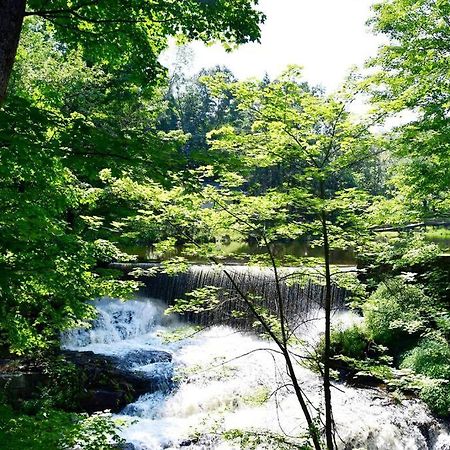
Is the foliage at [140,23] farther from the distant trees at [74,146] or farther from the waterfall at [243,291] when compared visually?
the waterfall at [243,291]

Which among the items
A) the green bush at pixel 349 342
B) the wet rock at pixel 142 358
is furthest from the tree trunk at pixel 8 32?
the green bush at pixel 349 342

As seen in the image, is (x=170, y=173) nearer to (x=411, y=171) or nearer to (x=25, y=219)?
(x=25, y=219)

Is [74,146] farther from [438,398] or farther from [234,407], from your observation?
[438,398]

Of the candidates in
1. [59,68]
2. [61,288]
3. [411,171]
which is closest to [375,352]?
[411,171]

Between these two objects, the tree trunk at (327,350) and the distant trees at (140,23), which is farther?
the tree trunk at (327,350)

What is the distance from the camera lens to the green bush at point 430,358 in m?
8.59

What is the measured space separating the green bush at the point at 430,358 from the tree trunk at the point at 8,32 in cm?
862

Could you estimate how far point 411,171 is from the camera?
23.1 ft

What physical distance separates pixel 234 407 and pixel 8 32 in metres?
7.68

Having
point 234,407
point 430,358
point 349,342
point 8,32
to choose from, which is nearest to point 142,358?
point 234,407

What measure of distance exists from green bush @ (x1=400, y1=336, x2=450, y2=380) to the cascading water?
35.1 inches

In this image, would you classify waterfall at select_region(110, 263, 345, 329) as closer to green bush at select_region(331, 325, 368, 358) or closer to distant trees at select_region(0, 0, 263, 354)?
green bush at select_region(331, 325, 368, 358)

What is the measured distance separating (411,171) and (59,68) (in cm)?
1194

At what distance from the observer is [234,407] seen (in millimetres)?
8344
